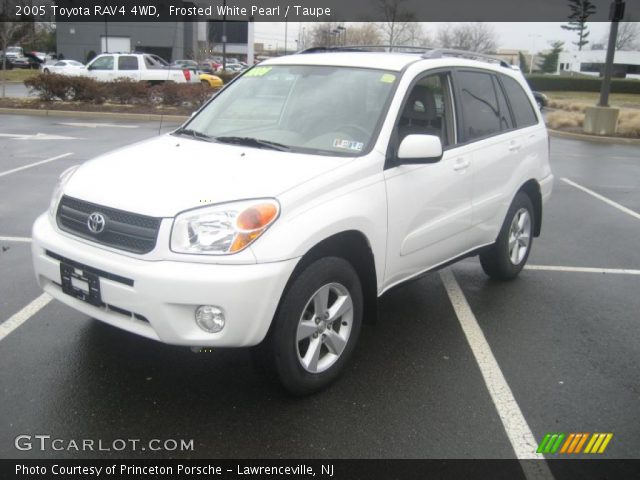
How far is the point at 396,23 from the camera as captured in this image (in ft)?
150

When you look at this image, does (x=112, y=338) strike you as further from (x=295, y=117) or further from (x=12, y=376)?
(x=295, y=117)

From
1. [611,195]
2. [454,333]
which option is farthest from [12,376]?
[611,195]

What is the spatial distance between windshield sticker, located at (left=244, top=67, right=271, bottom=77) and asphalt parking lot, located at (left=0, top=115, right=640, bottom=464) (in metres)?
2.03

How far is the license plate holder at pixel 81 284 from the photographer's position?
324cm

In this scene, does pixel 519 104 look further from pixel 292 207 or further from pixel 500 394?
pixel 292 207

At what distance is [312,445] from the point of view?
3102 millimetres

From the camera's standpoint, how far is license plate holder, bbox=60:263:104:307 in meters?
3.24

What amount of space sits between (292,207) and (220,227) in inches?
15.2

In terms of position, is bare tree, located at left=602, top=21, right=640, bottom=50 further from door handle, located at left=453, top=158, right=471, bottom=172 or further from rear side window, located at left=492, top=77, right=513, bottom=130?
door handle, located at left=453, top=158, right=471, bottom=172

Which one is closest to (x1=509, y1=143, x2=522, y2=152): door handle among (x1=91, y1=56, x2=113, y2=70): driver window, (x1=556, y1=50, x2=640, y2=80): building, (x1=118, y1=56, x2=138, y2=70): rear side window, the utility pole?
the utility pole

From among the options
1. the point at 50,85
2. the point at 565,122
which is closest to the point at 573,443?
the point at 565,122

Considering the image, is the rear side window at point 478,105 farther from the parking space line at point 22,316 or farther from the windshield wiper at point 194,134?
the parking space line at point 22,316

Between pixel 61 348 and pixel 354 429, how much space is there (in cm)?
197

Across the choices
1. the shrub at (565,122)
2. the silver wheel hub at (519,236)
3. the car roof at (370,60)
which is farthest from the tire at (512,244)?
the shrub at (565,122)
